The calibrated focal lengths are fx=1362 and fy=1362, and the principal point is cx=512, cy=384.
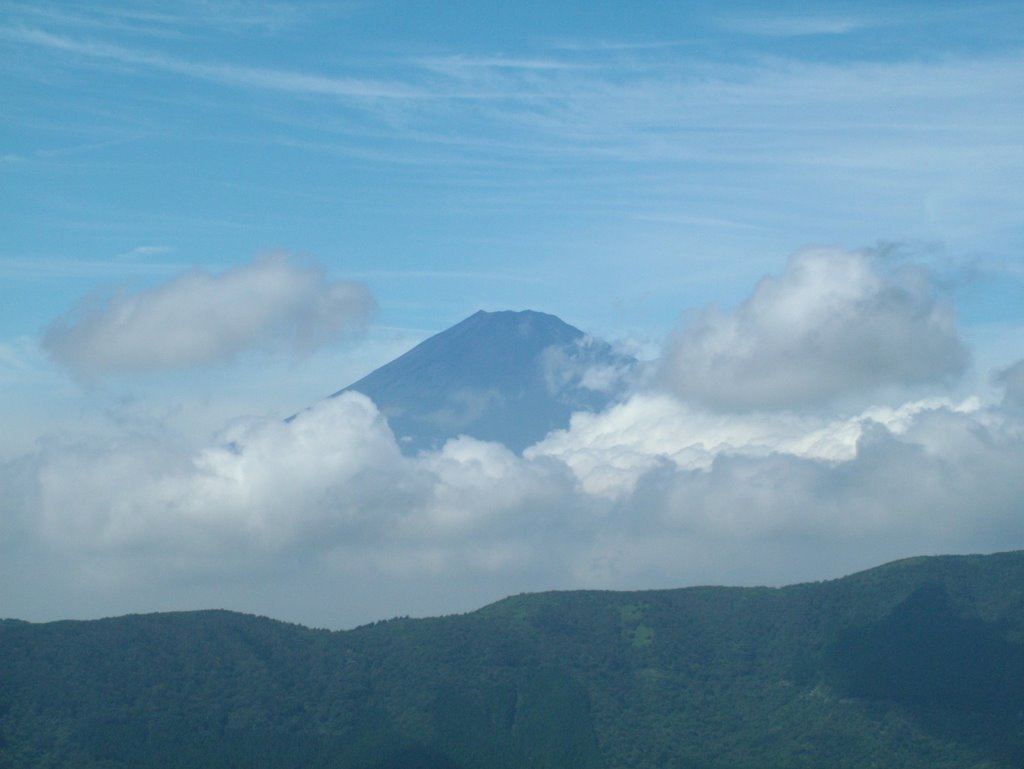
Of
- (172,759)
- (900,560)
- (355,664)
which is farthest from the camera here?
(900,560)

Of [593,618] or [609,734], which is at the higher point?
[593,618]

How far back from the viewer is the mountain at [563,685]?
157625mm

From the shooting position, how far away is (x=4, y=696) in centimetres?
15875

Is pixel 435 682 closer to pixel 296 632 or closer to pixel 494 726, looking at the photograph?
pixel 494 726

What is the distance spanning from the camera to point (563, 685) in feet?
579

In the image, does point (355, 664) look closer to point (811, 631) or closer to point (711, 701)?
point (711, 701)

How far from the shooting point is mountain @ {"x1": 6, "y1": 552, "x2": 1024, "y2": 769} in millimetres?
157625

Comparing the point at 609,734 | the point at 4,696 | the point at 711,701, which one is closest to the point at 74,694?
the point at 4,696

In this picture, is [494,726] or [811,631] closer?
[494,726]

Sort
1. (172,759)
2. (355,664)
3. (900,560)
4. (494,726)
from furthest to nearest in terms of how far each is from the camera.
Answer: (900,560)
(355,664)
(494,726)
(172,759)

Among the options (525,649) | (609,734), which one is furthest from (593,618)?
(609,734)

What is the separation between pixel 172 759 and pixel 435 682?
114 feet

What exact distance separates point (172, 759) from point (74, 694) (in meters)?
16.3

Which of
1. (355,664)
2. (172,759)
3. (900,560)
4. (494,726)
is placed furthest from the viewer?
(900,560)
